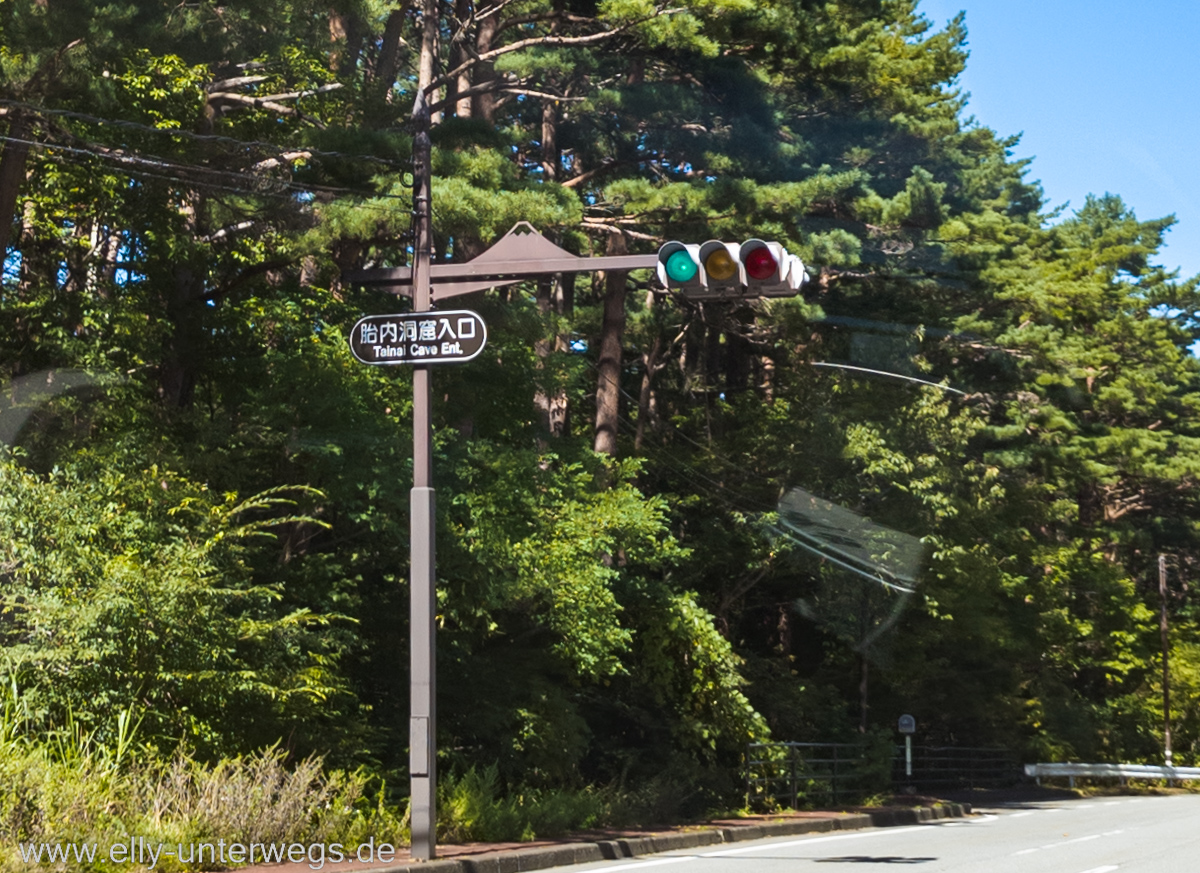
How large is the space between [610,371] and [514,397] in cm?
770

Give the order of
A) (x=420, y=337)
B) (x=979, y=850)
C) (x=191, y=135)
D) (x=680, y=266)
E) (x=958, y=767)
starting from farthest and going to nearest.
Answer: (x=958, y=767) → (x=191, y=135) → (x=979, y=850) → (x=420, y=337) → (x=680, y=266)

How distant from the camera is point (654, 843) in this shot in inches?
592

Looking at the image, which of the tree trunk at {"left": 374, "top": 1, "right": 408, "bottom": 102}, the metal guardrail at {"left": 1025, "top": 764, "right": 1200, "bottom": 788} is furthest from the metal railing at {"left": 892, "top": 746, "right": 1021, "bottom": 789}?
the tree trunk at {"left": 374, "top": 1, "right": 408, "bottom": 102}

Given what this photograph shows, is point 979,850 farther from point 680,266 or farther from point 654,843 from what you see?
point 680,266

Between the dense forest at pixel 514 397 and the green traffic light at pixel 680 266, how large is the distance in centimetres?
484

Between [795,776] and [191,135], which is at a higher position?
[191,135]

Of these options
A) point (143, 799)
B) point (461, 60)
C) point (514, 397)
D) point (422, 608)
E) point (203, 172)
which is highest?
point (461, 60)

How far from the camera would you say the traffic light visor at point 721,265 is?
9914 millimetres

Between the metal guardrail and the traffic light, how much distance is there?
28570 mm

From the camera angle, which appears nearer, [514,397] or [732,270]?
[732,270]

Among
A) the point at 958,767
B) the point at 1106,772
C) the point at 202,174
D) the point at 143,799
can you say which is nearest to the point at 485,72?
the point at 202,174

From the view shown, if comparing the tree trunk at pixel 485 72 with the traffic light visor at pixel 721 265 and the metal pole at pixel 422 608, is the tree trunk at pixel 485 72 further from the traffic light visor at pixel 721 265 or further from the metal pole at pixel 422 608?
the traffic light visor at pixel 721 265

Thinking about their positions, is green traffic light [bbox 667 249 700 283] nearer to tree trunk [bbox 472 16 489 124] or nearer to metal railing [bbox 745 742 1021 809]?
metal railing [bbox 745 742 1021 809]

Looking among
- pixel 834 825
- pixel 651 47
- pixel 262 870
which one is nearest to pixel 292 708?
pixel 262 870
